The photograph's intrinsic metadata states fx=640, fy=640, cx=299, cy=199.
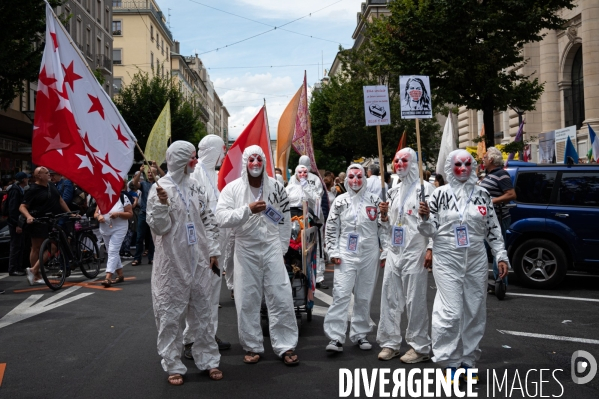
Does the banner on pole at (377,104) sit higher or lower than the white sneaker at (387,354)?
higher

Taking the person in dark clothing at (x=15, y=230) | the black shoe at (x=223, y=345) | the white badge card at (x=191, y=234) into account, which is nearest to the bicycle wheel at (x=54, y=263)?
the person in dark clothing at (x=15, y=230)

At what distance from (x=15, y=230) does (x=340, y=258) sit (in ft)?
25.5

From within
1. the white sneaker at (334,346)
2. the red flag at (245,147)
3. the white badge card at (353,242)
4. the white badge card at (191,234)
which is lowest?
the white sneaker at (334,346)

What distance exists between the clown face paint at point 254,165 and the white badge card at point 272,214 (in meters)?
0.35

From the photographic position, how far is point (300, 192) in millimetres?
10367

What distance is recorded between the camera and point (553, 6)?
18.8 meters

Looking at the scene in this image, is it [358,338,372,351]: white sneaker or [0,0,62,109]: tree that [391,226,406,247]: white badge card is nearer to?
[358,338,372,351]: white sneaker

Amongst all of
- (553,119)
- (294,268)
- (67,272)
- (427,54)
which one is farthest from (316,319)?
(553,119)

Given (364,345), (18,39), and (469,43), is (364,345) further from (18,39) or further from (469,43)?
(469,43)

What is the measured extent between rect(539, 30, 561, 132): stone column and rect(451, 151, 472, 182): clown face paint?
2602 centimetres

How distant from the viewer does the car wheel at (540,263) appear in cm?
990

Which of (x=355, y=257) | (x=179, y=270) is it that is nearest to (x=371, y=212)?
(x=355, y=257)

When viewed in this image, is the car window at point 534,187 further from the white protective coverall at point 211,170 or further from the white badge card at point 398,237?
the white protective coverall at point 211,170

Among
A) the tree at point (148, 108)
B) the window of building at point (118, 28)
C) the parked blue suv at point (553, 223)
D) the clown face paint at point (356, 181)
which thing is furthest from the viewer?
the window of building at point (118, 28)
